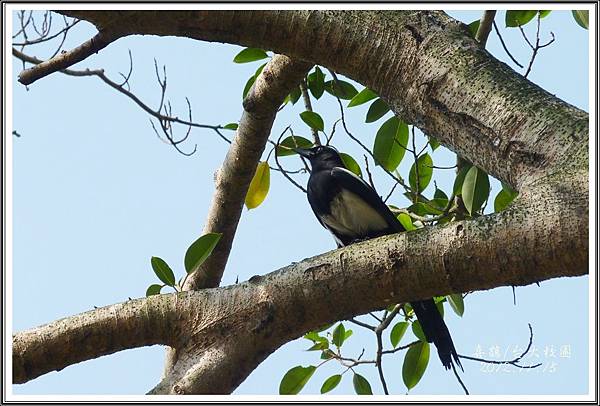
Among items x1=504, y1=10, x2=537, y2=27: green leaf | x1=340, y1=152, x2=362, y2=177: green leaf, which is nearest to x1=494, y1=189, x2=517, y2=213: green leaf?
x1=504, y1=10, x2=537, y2=27: green leaf

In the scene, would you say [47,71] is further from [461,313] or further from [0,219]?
[461,313]

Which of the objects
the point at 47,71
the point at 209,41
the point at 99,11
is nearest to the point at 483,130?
the point at 209,41

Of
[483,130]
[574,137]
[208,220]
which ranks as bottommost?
[574,137]

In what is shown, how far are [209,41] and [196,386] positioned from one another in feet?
3.28

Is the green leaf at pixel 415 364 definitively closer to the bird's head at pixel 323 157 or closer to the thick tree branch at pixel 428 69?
the bird's head at pixel 323 157

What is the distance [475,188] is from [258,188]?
1075 millimetres

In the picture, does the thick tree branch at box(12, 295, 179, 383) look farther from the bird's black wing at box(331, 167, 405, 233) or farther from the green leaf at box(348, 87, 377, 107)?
the bird's black wing at box(331, 167, 405, 233)

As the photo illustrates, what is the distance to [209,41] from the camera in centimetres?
225

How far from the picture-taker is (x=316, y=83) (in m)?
3.52

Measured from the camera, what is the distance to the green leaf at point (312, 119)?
11.8 ft

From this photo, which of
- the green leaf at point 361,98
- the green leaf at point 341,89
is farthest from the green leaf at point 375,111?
the green leaf at point 341,89

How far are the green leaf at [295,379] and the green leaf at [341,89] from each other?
127 cm

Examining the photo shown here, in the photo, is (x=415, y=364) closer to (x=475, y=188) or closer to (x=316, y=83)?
(x=475, y=188)

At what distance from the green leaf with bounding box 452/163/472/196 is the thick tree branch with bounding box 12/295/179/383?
139 centimetres
